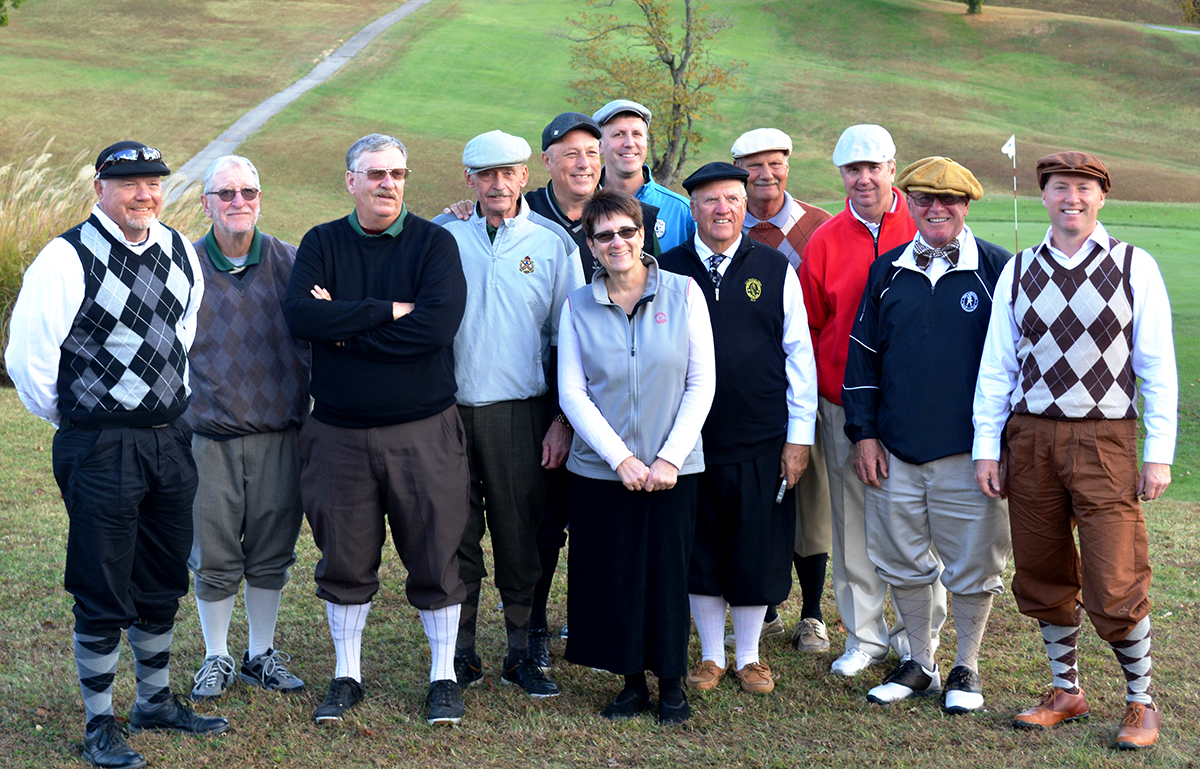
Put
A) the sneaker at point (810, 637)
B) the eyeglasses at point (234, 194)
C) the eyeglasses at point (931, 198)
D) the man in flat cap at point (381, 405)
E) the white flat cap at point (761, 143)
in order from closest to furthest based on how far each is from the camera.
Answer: the man in flat cap at point (381, 405), the eyeglasses at point (931, 198), the eyeglasses at point (234, 194), the sneaker at point (810, 637), the white flat cap at point (761, 143)

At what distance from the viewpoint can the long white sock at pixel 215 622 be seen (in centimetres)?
463

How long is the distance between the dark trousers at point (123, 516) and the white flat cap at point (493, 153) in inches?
62.7

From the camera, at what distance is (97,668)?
401 centimetres

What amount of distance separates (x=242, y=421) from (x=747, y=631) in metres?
2.35

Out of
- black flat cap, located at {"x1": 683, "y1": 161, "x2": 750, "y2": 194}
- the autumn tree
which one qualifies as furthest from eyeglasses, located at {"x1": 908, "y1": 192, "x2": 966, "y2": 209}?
the autumn tree

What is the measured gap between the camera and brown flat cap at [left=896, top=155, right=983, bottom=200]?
4.25m

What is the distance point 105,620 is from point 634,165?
10.1ft

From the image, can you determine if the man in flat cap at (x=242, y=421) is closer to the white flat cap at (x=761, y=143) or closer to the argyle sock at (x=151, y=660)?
the argyle sock at (x=151, y=660)

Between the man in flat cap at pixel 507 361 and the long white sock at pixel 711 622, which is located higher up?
the man in flat cap at pixel 507 361

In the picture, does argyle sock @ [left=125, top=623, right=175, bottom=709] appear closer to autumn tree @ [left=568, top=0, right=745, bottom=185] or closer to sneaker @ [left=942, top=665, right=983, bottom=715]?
sneaker @ [left=942, top=665, right=983, bottom=715]

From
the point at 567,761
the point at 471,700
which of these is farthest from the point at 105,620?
the point at 567,761

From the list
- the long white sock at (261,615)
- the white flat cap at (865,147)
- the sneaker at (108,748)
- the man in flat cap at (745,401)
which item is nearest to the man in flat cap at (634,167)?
the man in flat cap at (745,401)

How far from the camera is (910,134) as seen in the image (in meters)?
31.9

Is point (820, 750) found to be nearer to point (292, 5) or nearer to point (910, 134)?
point (910, 134)
